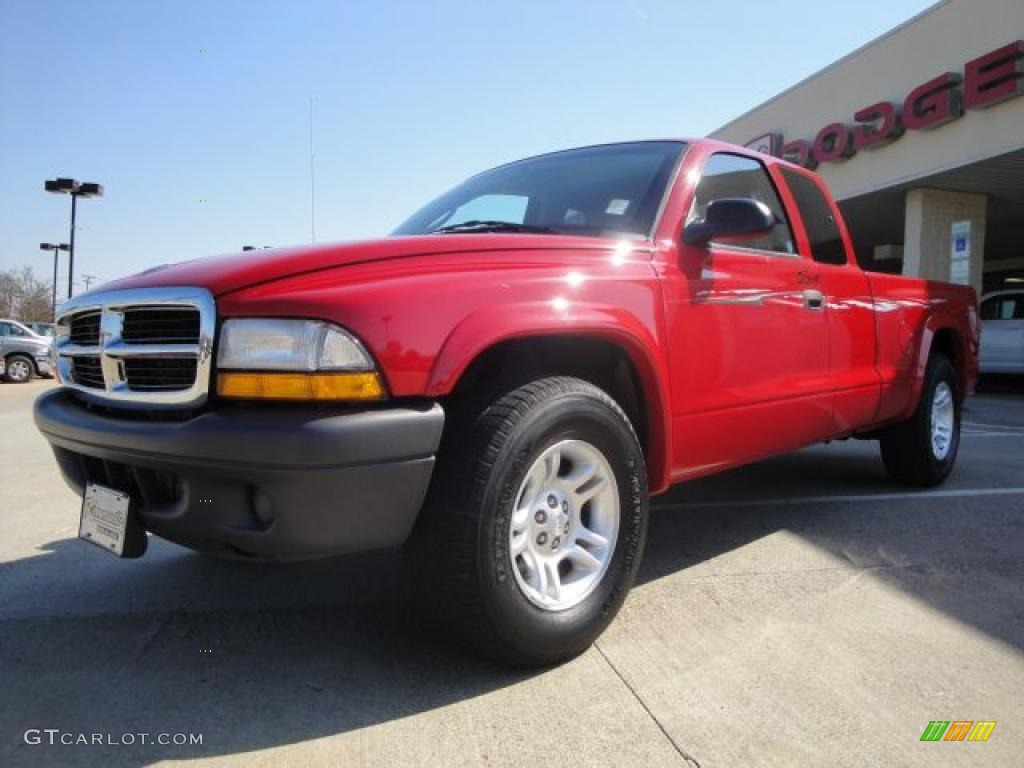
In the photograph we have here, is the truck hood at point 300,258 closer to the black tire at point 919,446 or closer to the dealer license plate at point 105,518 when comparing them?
the dealer license plate at point 105,518

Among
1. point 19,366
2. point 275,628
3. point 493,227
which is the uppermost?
point 493,227

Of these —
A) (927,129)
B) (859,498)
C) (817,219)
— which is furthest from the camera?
(927,129)

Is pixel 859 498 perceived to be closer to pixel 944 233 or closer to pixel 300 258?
pixel 300 258

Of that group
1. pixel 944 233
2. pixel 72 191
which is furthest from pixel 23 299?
pixel 944 233

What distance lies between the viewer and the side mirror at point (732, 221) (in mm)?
→ 2852

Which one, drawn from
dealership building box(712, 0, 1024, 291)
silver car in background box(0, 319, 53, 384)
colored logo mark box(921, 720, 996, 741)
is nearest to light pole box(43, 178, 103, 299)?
silver car in background box(0, 319, 53, 384)

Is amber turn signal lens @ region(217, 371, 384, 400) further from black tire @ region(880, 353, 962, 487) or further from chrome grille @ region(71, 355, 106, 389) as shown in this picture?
black tire @ region(880, 353, 962, 487)

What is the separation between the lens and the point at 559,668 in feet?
7.83

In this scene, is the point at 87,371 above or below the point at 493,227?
below

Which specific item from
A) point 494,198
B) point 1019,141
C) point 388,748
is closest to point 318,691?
point 388,748

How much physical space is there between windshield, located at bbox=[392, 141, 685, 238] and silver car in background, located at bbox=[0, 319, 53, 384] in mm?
18858

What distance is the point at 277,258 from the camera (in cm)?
216

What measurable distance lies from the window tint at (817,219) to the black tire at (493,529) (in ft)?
7.16

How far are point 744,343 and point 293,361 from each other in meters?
1.94
